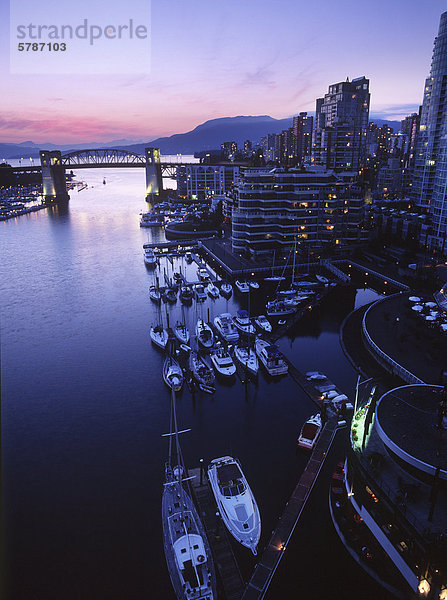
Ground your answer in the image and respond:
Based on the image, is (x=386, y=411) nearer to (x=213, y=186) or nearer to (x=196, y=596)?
(x=196, y=596)

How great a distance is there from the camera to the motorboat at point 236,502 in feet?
67.4

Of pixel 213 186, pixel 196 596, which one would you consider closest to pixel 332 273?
pixel 196 596

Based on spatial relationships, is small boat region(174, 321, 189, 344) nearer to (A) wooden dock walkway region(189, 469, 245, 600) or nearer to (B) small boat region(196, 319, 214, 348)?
(B) small boat region(196, 319, 214, 348)

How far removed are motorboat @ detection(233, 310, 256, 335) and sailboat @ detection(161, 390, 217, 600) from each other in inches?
887

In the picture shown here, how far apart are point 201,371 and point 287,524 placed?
16.3m

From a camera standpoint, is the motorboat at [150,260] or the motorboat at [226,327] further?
the motorboat at [150,260]

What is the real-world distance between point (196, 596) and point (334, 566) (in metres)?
7.13

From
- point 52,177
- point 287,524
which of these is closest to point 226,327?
point 287,524

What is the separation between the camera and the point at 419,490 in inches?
738

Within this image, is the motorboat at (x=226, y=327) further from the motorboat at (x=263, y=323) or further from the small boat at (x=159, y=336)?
the small boat at (x=159, y=336)

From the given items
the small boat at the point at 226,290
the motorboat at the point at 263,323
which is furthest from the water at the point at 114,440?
the motorboat at the point at 263,323

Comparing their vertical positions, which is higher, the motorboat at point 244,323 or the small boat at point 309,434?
the motorboat at point 244,323

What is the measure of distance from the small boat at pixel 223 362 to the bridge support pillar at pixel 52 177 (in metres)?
151

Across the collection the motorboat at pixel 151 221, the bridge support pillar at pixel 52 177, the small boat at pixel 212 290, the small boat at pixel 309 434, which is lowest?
the small boat at pixel 309 434
